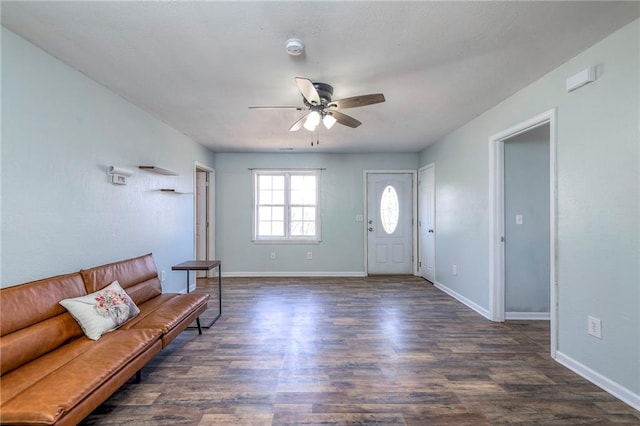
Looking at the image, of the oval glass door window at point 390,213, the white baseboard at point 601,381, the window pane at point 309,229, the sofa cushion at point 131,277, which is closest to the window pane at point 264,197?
the window pane at point 309,229

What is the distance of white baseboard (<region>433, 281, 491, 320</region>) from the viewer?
346cm

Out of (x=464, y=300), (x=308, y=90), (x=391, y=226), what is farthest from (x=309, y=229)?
(x=308, y=90)

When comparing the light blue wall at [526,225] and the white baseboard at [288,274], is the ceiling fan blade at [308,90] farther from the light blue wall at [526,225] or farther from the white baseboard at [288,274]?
the white baseboard at [288,274]

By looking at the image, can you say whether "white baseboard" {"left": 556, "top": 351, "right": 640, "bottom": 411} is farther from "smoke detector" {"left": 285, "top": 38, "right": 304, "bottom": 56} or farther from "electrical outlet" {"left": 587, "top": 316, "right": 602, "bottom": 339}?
"smoke detector" {"left": 285, "top": 38, "right": 304, "bottom": 56}

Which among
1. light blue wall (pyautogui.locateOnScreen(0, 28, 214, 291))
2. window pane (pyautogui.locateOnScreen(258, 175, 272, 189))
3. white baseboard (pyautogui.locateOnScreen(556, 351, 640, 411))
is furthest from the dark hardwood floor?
window pane (pyautogui.locateOnScreen(258, 175, 272, 189))

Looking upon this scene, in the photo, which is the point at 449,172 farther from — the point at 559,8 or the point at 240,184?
the point at 240,184

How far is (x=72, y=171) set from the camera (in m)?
2.32

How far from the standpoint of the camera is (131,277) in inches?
105

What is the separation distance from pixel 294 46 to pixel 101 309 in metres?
2.32

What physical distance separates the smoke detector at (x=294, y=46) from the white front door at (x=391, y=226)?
3962 mm

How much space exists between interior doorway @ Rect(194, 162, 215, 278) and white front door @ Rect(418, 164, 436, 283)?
4043 mm

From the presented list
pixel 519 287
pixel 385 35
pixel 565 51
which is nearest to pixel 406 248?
pixel 519 287

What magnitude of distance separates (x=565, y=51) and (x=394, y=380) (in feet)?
9.11

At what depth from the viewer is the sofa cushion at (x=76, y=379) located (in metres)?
1.23
